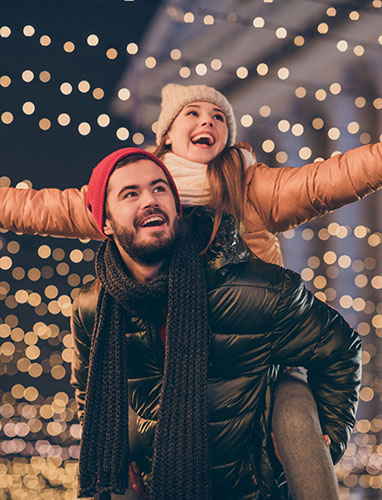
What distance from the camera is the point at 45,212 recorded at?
4.86 feet

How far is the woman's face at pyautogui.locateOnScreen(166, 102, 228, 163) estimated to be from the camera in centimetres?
147

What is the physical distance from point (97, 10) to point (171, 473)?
98.7 inches

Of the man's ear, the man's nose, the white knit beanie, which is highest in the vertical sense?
the white knit beanie

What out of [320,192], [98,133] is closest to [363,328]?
[98,133]

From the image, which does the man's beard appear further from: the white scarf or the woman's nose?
the woman's nose

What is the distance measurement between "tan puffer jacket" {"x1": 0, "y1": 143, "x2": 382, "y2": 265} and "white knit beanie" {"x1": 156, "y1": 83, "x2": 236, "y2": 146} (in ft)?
0.62

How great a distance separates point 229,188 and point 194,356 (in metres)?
0.44

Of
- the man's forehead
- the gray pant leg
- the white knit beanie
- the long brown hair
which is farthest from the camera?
the white knit beanie

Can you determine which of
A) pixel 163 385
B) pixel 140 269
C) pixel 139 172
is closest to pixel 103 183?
pixel 139 172

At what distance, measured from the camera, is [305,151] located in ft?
10.9

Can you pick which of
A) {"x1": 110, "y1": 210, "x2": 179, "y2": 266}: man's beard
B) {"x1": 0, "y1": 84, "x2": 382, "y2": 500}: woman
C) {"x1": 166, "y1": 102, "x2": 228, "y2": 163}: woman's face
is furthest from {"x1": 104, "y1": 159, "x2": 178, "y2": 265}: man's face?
{"x1": 166, "y1": 102, "x2": 228, "y2": 163}: woman's face

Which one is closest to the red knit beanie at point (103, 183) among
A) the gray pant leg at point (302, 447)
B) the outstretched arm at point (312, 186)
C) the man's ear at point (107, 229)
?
the man's ear at point (107, 229)

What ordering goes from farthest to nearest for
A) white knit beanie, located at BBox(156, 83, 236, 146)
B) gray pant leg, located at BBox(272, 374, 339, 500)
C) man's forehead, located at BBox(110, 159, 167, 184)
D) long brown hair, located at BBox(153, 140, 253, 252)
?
white knit beanie, located at BBox(156, 83, 236, 146), long brown hair, located at BBox(153, 140, 253, 252), man's forehead, located at BBox(110, 159, 167, 184), gray pant leg, located at BBox(272, 374, 339, 500)

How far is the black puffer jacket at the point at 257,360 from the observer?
1.15 metres
